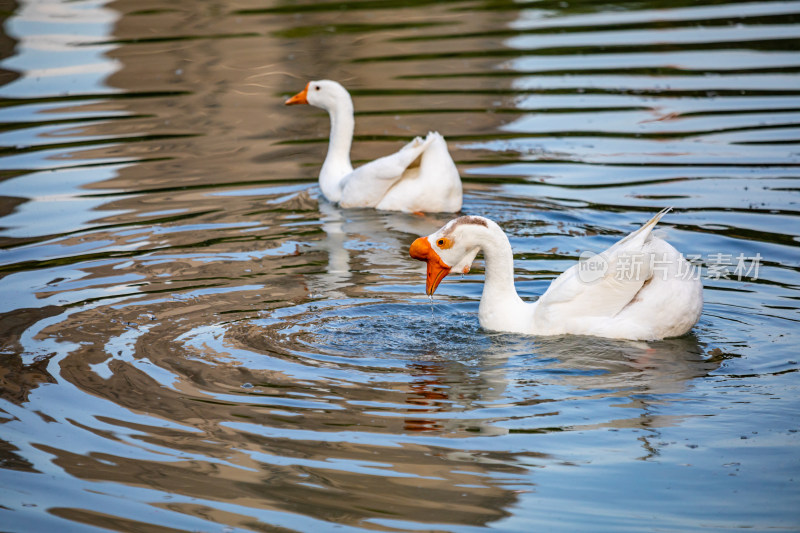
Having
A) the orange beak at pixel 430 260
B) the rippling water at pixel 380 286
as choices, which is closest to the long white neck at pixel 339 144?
the rippling water at pixel 380 286

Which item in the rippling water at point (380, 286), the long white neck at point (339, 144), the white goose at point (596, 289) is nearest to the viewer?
the rippling water at point (380, 286)

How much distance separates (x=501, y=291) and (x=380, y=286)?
1294 mm

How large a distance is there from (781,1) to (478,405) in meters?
13.9

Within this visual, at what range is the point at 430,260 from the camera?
6707 millimetres

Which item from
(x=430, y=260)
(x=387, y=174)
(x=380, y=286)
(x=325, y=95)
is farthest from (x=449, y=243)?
(x=325, y=95)

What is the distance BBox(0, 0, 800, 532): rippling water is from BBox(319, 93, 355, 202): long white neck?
0.35m

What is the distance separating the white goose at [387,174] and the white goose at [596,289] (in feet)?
9.22

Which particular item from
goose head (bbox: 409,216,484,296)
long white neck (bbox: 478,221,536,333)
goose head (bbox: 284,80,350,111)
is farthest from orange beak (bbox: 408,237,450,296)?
goose head (bbox: 284,80,350,111)

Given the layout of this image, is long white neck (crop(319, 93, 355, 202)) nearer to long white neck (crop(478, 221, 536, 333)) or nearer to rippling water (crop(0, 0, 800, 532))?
rippling water (crop(0, 0, 800, 532))

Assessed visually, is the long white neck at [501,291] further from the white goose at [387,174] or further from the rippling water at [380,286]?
the white goose at [387,174]

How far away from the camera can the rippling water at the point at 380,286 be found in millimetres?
4867

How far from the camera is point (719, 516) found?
450 centimetres

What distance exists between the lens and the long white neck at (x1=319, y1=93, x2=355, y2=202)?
1066cm

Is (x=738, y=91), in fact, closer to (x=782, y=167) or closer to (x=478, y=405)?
(x=782, y=167)
